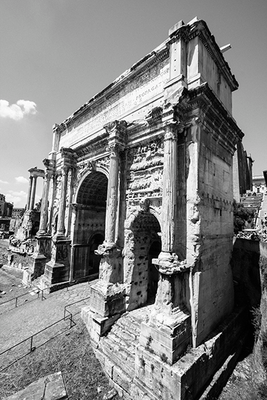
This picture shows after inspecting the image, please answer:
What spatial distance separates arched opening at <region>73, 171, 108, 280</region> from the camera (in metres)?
11.4

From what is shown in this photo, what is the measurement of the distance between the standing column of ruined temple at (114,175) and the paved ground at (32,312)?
4.11m

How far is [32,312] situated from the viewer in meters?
8.51

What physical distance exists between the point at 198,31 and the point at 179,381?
400 inches

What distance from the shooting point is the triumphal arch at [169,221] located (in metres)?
5.12

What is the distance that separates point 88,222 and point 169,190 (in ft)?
25.2

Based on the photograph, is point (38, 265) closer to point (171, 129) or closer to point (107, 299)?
point (107, 299)

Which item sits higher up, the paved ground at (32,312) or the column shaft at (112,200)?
the column shaft at (112,200)

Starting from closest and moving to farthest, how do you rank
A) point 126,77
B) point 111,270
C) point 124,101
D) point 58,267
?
point 111,270
point 126,77
point 124,101
point 58,267

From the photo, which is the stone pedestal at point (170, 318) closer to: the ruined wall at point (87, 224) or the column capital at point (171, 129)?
the column capital at point (171, 129)

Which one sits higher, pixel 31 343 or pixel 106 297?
pixel 106 297

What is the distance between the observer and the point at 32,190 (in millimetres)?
27359

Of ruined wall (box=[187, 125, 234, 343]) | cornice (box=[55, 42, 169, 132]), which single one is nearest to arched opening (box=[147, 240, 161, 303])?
ruined wall (box=[187, 125, 234, 343])


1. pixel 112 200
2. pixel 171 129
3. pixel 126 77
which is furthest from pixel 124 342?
pixel 126 77

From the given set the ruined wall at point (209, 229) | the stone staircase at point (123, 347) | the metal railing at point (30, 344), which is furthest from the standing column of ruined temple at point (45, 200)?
the ruined wall at point (209, 229)
